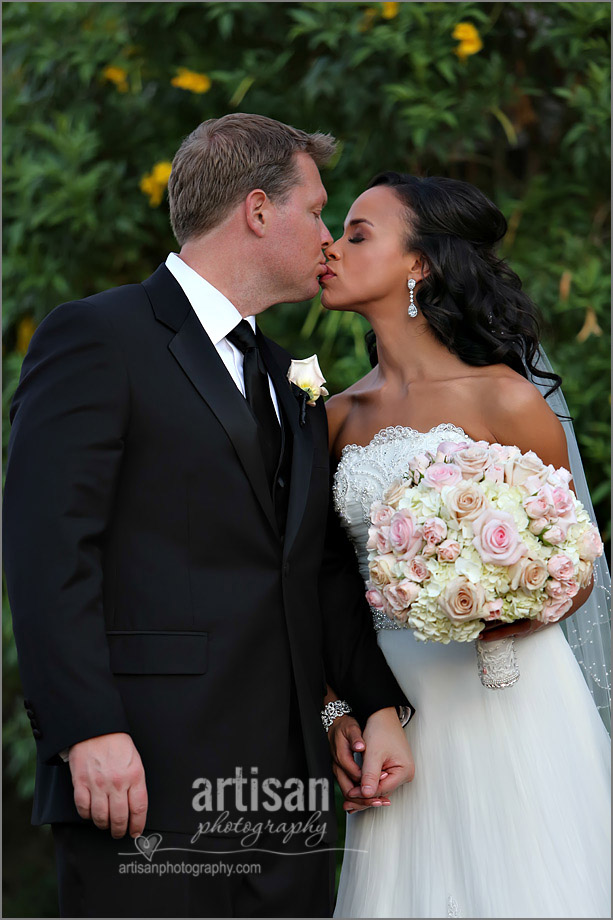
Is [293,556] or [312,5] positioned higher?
[312,5]

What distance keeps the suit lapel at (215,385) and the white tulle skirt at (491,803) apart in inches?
40.4

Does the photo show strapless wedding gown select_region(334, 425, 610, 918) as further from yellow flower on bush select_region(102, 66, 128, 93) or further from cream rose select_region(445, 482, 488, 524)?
yellow flower on bush select_region(102, 66, 128, 93)

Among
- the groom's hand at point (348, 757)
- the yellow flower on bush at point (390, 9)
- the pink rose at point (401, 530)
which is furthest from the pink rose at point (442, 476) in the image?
the yellow flower on bush at point (390, 9)

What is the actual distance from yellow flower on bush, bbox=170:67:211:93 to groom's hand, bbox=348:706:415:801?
3.48m

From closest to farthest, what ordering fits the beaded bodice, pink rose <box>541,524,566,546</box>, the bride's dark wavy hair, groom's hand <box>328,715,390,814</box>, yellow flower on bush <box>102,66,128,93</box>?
pink rose <box>541,524,566,546</box> → groom's hand <box>328,715,390,814</box> → the beaded bodice → the bride's dark wavy hair → yellow flower on bush <box>102,66,128,93</box>

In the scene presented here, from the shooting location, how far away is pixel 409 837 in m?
3.45

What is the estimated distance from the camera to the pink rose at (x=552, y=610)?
10.2 feet

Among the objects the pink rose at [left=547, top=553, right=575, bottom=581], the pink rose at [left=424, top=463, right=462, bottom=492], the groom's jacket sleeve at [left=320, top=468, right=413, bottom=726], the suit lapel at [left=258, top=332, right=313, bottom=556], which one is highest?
the suit lapel at [left=258, top=332, right=313, bottom=556]

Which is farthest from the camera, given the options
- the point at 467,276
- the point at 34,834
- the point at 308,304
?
the point at 34,834

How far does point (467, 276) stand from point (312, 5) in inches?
80.5

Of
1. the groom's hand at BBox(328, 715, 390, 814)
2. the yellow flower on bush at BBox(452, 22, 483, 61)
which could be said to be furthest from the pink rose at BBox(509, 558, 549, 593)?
the yellow flower on bush at BBox(452, 22, 483, 61)

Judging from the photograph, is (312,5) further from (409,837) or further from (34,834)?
(34,834)

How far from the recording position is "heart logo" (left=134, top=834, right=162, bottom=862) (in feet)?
8.96

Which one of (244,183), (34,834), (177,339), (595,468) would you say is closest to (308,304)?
(595,468)
